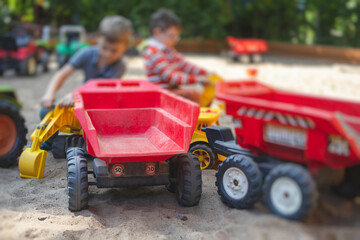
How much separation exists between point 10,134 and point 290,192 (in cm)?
225

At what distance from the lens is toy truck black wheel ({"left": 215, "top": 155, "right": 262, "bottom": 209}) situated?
1366mm

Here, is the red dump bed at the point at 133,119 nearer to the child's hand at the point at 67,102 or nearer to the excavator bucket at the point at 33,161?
the child's hand at the point at 67,102

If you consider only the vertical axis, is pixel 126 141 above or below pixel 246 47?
below

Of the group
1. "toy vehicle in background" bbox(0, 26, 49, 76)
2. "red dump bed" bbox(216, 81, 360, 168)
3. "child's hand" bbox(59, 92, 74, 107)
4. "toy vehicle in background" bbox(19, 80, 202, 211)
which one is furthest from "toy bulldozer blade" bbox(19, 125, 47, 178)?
"toy vehicle in background" bbox(0, 26, 49, 76)

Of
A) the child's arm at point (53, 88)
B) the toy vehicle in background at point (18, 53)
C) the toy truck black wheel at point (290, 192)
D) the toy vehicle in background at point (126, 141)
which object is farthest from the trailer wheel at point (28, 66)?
the toy truck black wheel at point (290, 192)

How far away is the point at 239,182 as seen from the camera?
154 cm

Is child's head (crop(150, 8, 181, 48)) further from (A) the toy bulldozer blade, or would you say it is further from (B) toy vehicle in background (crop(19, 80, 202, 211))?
(A) the toy bulldozer blade

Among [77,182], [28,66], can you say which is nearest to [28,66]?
[28,66]

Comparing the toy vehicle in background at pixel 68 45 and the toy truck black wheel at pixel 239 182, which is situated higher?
the toy vehicle in background at pixel 68 45

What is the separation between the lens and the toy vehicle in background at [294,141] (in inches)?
42.3

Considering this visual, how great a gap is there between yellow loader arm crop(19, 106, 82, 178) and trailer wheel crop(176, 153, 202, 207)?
1.89ft

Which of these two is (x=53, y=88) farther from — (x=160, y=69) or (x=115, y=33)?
(x=160, y=69)

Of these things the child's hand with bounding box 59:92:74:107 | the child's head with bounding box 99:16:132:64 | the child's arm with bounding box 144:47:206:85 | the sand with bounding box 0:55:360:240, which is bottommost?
the sand with bounding box 0:55:360:240

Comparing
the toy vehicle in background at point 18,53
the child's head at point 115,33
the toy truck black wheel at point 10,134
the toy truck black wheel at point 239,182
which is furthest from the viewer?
the toy vehicle in background at point 18,53
